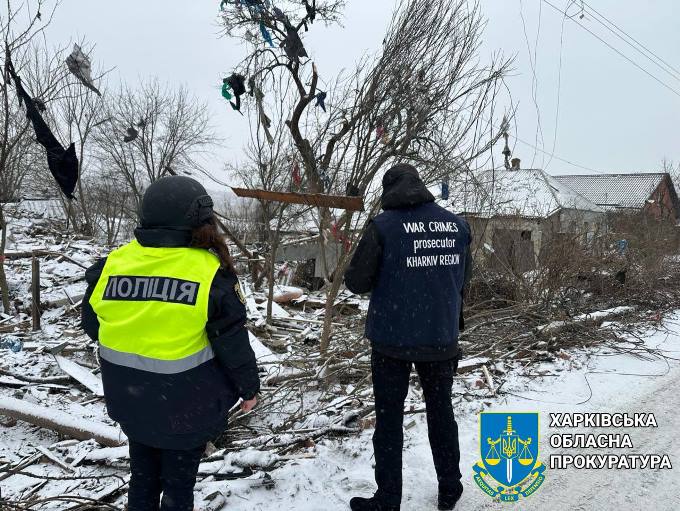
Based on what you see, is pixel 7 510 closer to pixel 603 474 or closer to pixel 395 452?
pixel 395 452

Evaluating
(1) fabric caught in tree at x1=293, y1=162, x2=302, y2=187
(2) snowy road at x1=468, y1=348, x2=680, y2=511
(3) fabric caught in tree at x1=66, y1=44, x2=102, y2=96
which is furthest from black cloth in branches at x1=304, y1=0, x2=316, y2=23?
(2) snowy road at x1=468, y1=348, x2=680, y2=511

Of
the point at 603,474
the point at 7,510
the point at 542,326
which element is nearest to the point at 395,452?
the point at 603,474

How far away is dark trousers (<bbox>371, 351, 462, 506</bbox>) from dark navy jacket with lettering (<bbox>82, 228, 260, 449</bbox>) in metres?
0.77

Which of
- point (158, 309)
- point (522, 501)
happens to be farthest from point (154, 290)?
point (522, 501)

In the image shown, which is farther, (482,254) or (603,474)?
(482,254)

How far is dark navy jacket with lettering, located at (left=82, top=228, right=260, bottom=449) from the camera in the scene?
6.03 feet

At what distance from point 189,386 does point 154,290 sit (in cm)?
42

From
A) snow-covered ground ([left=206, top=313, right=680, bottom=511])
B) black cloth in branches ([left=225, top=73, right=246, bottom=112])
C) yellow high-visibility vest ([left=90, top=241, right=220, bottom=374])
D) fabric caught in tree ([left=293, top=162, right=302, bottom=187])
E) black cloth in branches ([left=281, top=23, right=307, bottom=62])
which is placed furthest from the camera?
black cloth in branches ([left=281, top=23, right=307, bottom=62])

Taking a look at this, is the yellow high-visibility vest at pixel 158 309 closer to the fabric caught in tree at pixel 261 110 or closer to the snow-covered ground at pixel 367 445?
the snow-covered ground at pixel 367 445

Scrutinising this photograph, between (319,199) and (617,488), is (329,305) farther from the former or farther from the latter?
(617,488)

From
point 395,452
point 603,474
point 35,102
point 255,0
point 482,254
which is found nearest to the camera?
point 395,452

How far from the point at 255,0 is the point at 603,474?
739cm

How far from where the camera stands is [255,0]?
7.00 metres

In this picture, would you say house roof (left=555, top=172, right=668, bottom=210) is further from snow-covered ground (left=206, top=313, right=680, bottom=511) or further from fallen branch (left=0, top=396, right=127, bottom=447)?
fallen branch (left=0, top=396, right=127, bottom=447)
